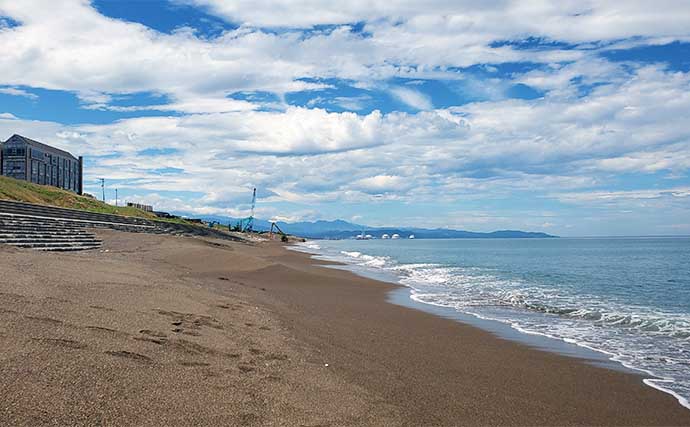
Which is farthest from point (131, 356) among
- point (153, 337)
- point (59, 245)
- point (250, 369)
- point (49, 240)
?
point (49, 240)

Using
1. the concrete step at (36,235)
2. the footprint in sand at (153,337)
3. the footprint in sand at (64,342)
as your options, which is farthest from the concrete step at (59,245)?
the footprint in sand at (64,342)

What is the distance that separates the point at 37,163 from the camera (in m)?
68.4

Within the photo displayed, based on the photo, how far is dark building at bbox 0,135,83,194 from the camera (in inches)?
2564

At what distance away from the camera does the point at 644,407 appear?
23.5 ft

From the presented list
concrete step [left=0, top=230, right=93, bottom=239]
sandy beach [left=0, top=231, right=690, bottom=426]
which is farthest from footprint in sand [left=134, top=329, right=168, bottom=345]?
concrete step [left=0, top=230, right=93, bottom=239]

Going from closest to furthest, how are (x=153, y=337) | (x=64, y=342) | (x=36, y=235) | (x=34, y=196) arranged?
1. (x=64, y=342)
2. (x=153, y=337)
3. (x=36, y=235)
4. (x=34, y=196)

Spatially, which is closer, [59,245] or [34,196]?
[59,245]

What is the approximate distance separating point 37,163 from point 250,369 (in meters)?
73.1

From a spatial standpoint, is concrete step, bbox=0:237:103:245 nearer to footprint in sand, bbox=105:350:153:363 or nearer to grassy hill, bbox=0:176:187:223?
footprint in sand, bbox=105:350:153:363

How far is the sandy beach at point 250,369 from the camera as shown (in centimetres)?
496

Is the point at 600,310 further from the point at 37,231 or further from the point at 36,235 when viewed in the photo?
the point at 37,231

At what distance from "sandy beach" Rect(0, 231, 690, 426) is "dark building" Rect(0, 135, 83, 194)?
62485mm

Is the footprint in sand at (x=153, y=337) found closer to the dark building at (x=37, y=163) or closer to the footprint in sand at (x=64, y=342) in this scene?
the footprint in sand at (x=64, y=342)

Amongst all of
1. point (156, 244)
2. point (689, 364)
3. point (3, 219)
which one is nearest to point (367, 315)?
point (689, 364)
